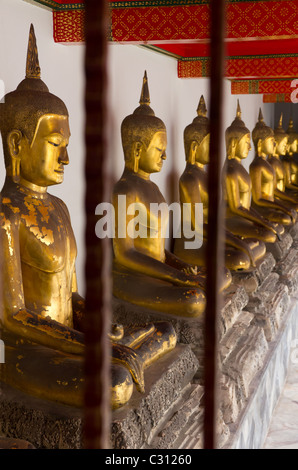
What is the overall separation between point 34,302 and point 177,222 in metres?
2.38

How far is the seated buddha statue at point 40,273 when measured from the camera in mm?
2109

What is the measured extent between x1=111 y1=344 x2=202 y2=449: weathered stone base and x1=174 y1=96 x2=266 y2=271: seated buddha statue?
1452 mm

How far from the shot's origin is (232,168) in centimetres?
511

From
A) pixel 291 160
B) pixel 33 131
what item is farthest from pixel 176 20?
pixel 291 160

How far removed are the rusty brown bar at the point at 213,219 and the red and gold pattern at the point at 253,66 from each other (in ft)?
13.8

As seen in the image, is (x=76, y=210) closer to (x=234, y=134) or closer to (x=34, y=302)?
(x=34, y=302)

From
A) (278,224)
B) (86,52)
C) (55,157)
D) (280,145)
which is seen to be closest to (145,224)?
(55,157)

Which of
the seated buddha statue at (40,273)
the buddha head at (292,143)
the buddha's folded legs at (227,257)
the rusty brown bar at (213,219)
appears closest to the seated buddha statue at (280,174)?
the buddha head at (292,143)

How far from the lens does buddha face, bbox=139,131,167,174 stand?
3.42 metres

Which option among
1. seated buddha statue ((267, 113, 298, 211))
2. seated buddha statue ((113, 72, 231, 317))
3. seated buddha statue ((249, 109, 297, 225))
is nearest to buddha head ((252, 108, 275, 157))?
seated buddha statue ((249, 109, 297, 225))

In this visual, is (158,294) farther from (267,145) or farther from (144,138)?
(267,145)

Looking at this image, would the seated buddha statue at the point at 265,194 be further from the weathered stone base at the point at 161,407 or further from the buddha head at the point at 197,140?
the weathered stone base at the point at 161,407

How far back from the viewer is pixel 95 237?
1.88 feet

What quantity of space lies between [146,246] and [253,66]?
82.7 inches
